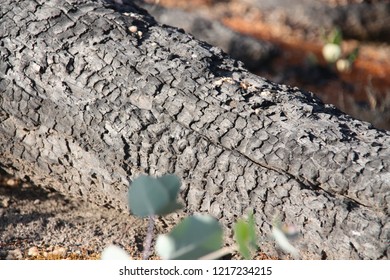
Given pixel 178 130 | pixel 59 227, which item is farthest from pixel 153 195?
pixel 59 227

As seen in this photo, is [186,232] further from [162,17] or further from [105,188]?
[162,17]

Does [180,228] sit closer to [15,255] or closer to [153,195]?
[153,195]

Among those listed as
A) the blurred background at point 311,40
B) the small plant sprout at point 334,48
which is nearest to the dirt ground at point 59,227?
the blurred background at point 311,40

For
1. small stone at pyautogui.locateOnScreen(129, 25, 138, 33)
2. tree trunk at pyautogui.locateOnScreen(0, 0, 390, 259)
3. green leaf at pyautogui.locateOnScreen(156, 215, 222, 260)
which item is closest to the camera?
green leaf at pyautogui.locateOnScreen(156, 215, 222, 260)

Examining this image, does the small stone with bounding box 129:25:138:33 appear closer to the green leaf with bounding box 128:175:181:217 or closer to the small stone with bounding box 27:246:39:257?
the small stone with bounding box 27:246:39:257

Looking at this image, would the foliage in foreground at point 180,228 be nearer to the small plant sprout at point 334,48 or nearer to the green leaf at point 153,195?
the green leaf at point 153,195

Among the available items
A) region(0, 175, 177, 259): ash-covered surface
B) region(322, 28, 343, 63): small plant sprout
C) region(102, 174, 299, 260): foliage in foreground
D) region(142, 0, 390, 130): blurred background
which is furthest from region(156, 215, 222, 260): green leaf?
region(322, 28, 343, 63): small plant sprout
